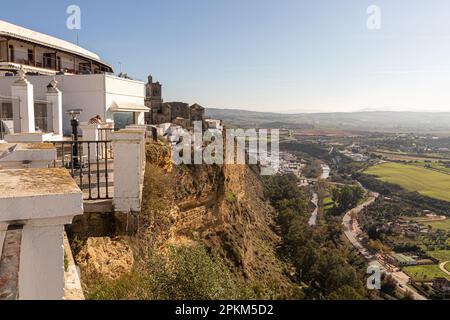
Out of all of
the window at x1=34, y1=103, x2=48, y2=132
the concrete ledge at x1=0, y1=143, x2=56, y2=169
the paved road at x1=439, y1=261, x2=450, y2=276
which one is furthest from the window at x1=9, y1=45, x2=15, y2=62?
the paved road at x1=439, y1=261, x2=450, y2=276

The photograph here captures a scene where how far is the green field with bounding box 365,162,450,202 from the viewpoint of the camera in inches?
2512

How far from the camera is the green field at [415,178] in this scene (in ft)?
209

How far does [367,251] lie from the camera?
41.6m

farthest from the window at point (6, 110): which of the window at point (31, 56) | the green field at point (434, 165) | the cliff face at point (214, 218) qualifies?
the green field at point (434, 165)

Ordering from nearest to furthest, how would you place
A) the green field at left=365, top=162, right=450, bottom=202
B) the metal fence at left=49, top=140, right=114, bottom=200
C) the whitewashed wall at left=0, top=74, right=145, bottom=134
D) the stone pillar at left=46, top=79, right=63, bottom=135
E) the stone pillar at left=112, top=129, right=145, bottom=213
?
the stone pillar at left=112, top=129, right=145, bottom=213
the metal fence at left=49, top=140, right=114, bottom=200
the stone pillar at left=46, top=79, right=63, bottom=135
the whitewashed wall at left=0, top=74, right=145, bottom=134
the green field at left=365, top=162, right=450, bottom=202

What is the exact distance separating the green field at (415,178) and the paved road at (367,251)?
32.6 ft

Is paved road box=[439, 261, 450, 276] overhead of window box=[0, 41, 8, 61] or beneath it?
beneath

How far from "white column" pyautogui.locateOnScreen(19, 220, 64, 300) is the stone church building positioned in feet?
99.6

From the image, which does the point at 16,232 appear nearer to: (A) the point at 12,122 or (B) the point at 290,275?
(A) the point at 12,122

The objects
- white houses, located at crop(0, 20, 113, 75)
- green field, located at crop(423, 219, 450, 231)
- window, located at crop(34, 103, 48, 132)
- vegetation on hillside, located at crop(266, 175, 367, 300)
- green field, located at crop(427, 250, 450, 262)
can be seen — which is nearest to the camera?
window, located at crop(34, 103, 48, 132)

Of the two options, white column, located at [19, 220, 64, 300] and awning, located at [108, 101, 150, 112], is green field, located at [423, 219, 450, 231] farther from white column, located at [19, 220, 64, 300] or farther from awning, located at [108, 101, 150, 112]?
white column, located at [19, 220, 64, 300]

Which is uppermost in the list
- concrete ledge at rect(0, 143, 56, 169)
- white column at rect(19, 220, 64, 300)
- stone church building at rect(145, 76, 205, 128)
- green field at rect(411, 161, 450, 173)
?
stone church building at rect(145, 76, 205, 128)

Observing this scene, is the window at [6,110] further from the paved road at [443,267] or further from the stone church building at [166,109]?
the paved road at [443,267]

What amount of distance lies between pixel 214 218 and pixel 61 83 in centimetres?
1146
